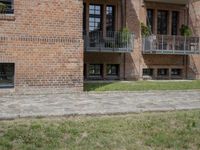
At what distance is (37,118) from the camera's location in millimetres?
7762

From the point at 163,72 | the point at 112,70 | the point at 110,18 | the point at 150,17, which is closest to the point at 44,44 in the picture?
the point at 112,70

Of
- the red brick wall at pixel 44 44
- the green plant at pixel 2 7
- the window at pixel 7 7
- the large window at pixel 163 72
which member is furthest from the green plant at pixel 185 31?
the green plant at pixel 2 7

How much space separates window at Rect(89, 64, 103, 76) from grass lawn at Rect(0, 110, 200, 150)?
1346cm

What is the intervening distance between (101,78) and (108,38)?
2.34 m

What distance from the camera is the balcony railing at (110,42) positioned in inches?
779

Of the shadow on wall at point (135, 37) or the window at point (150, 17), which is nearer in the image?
the shadow on wall at point (135, 37)

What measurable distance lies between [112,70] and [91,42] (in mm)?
2722

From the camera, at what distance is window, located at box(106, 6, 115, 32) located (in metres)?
21.9

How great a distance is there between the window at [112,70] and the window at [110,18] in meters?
2.05

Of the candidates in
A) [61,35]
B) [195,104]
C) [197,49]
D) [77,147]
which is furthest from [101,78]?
[77,147]

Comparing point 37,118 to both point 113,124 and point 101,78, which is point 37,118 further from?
point 101,78

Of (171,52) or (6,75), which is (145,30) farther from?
(6,75)

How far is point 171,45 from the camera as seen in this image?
22766mm

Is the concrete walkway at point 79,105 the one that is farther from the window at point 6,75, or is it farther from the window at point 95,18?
the window at point 95,18
